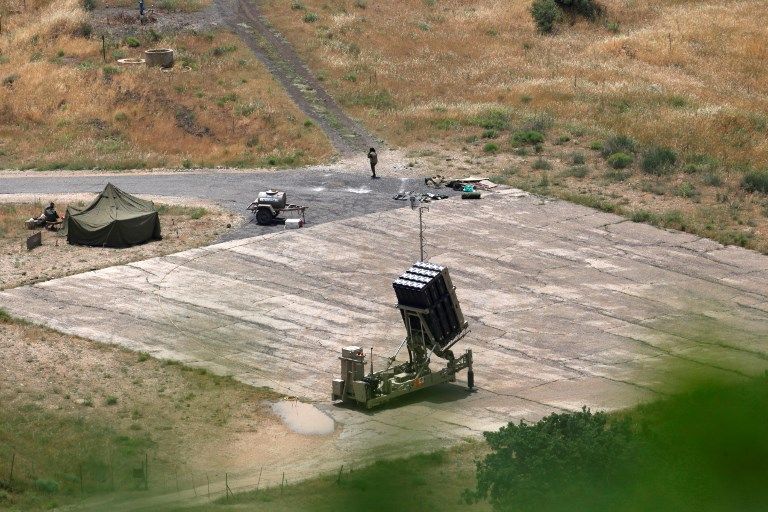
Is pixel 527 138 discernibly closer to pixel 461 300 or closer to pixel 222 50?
pixel 461 300

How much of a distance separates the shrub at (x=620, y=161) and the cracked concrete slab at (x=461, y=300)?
21.4 ft

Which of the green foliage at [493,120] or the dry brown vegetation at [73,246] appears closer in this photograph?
the dry brown vegetation at [73,246]

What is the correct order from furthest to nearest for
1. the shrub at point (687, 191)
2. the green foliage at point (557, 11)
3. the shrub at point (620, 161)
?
1. the green foliage at point (557, 11)
2. the shrub at point (620, 161)
3. the shrub at point (687, 191)

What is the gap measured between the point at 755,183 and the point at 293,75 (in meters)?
30.4

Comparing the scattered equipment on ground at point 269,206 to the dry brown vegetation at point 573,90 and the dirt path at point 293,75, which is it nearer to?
the dry brown vegetation at point 573,90

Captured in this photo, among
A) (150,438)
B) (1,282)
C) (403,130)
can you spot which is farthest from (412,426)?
(403,130)

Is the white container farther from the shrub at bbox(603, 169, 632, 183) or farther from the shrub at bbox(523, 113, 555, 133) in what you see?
the shrub at bbox(523, 113, 555, 133)

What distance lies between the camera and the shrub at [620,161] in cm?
6269

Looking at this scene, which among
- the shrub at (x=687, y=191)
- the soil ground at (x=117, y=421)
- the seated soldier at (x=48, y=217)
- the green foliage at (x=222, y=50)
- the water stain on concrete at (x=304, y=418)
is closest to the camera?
the soil ground at (x=117, y=421)

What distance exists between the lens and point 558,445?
20.7 meters

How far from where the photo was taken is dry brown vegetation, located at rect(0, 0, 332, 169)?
219ft

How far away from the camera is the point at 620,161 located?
6278cm

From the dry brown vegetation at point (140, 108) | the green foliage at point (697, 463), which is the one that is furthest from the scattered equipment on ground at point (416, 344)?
the dry brown vegetation at point (140, 108)

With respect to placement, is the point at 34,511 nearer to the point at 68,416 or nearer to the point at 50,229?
the point at 68,416
